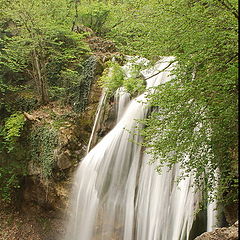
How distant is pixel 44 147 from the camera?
8805 mm

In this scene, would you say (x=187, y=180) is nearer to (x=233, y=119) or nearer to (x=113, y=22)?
(x=233, y=119)

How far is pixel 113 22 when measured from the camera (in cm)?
1397

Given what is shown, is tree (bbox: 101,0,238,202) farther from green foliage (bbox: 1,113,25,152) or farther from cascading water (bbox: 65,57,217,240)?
green foliage (bbox: 1,113,25,152)

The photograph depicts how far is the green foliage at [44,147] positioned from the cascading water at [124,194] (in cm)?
110

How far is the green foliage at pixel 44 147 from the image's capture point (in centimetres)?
839

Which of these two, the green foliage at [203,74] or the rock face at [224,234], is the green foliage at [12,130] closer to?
the green foliage at [203,74]

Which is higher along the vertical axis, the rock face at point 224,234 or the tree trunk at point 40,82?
the tree trunk at point 40,82

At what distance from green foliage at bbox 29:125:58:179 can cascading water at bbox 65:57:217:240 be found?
110cm

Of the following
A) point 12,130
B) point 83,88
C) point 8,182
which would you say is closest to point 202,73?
point 83,88

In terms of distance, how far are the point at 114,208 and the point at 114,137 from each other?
228cm

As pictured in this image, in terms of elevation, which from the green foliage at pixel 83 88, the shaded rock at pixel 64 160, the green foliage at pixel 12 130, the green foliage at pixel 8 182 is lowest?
the green foliage at pixel 8 182

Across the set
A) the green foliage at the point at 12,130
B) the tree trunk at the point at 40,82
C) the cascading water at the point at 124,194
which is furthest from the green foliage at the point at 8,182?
the tree trunk at the point at 40,82

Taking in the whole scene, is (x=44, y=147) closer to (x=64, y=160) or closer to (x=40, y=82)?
(x=64, y=160)

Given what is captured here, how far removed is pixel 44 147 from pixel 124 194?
3450 mm
